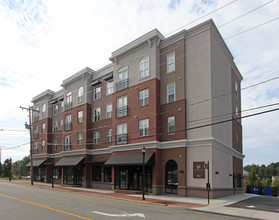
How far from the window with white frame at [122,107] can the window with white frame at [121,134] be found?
1119 mm

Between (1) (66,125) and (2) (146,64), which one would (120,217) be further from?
(1) (66,125)

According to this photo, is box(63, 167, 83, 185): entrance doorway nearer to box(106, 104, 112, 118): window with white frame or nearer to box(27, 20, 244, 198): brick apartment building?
box(27, 20, 244, 198): brick apartment building

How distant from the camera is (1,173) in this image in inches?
Result: 2896

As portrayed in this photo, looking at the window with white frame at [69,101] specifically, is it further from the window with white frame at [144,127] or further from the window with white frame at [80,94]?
the window with white frame at [144,127]

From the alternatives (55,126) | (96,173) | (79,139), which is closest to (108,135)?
(96,173)

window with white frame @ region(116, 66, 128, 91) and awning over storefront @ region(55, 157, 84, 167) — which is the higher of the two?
window with white frame @ region(116, 66, 128, 91)

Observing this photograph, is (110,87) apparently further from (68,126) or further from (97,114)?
(68,126)

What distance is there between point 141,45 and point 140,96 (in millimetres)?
5398

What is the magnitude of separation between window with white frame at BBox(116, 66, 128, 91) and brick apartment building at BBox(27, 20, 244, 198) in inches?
4.5

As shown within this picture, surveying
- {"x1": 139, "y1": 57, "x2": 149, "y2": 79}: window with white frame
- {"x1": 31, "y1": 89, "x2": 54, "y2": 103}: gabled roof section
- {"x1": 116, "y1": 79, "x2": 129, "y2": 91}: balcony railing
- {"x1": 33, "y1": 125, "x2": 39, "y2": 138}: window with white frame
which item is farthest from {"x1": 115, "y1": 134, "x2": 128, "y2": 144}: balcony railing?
{"x1": 33, "y1": 125, "x2": 39, "y2": 138}: window with white frame

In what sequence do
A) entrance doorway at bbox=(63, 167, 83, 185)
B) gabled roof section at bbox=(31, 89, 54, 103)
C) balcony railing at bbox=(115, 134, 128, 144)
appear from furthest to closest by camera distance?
gabled roof section at bbox=(31, 89, 54, 103), entrance doorway at bbox=(63, 167, 83, 185), balcony railing at bbox=(115, 134, 128, 144)

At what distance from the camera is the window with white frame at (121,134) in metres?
27.8

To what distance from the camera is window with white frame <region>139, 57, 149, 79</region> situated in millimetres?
26953

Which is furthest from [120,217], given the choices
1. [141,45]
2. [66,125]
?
[66,125]
